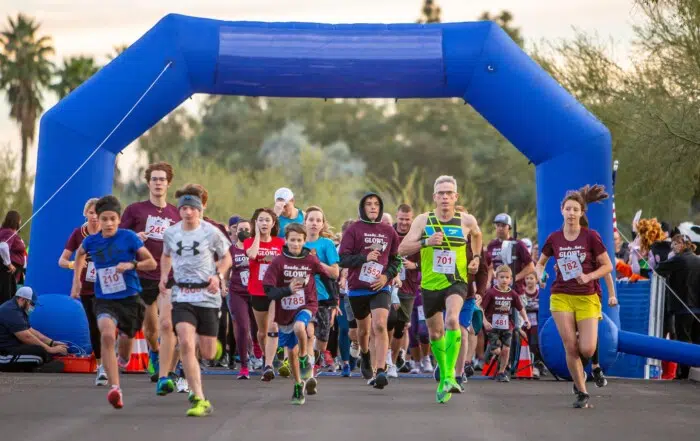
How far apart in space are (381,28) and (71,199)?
4.12 meters

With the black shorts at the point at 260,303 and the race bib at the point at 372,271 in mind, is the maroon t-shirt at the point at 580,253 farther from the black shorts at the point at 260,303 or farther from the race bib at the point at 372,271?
the black shorts at the point at 260,303

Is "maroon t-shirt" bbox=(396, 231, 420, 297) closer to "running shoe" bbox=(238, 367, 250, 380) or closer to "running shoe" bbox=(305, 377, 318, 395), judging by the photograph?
"running shoe" bbox=(238, 367, 250, 380)

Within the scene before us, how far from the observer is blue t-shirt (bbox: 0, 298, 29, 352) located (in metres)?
18.5

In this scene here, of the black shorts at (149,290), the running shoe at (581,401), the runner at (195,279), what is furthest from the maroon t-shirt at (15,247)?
the running shoe at (581,401)

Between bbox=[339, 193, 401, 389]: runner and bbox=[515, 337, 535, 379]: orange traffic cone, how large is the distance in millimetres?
3752

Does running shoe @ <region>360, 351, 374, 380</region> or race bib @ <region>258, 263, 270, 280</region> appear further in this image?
race bib @ <region>258, 263, 270, 280</region>

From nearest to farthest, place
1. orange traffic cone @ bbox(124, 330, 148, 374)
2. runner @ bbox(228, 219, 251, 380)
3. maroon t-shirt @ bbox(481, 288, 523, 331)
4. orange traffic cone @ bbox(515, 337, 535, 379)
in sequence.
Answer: runner @ bbox(228, 219, 251, 380)
orange traffic cone @ bbox(124, 330, 148, 374)
maroon t-shirt @ bbox(481, 288, 523, 331)
orange traffic cone @ bbox(515, 337, 535, 379)

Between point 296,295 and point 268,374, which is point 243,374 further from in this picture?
point 296,295

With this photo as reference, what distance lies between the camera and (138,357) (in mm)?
19031

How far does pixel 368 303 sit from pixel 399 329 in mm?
2569

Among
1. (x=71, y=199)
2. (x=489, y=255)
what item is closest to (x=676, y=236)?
(x=489, y=255)

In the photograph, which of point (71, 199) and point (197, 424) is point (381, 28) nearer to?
point (71, 199)

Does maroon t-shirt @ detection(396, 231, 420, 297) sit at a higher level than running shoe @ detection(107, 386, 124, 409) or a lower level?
higher

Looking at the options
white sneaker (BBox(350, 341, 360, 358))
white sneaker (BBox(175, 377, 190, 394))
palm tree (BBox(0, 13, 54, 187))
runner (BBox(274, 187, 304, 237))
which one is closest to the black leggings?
white sneaker (BBox(175, 377, 190, 394))
